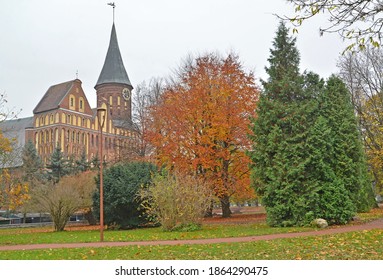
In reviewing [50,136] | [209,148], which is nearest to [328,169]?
[209,148]

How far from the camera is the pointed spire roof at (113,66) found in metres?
66.6

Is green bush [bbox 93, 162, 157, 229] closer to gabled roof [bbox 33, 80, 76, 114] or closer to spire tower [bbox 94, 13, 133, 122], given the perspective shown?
gabled roof [bbox 33, 80, 76, 114]

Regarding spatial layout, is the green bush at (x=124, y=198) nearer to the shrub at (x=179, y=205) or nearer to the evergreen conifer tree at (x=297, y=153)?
the shrub at (x=179, y=205)

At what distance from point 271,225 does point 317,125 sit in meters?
4.80

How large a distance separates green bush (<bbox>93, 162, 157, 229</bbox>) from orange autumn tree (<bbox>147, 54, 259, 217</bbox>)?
3.45m

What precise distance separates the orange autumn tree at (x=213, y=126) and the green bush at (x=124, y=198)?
11.3ft

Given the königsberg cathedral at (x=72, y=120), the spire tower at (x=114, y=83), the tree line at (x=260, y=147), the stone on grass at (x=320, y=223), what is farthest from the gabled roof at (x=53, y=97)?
the stone on grass at (x=320, y=223)

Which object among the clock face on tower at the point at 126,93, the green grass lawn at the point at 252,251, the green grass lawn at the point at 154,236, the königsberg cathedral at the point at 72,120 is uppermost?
the clock face on tower at the point at 126,93

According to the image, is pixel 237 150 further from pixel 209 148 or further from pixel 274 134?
pixel 274 134

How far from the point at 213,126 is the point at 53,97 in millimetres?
40257

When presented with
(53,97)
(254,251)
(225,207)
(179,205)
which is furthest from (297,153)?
(53,97)

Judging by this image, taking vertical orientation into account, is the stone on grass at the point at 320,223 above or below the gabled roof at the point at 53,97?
below

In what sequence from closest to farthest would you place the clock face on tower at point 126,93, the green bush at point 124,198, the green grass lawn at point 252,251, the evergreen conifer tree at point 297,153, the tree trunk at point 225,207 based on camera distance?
the green grass lawn at point 252,251, the evergreen conifer tree at point 297,153, the green bush at point 124,198, the tree trunk at point 225,207, the clock face on tower at point 126,93

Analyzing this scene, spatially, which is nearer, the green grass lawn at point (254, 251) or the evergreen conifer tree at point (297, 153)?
the green grass lawn at point (254, 251)
